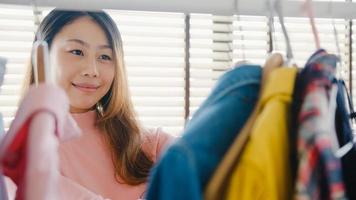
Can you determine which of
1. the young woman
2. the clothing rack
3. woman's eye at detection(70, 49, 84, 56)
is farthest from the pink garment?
the clothing rack

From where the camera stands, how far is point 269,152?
0.40m

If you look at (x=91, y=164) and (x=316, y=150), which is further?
(x=91, y=164)

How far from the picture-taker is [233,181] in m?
0.41

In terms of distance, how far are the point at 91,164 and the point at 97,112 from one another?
0.42ft

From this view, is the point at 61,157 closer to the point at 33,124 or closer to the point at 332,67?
the point at 33,124

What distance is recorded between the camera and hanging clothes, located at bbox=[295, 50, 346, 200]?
1.31ft

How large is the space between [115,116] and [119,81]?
0.10 meters

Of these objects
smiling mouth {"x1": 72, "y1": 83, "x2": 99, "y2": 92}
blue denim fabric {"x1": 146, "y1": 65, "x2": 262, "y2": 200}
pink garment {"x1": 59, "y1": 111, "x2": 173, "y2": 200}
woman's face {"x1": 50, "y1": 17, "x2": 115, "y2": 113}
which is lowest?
pink garment {"x1": 59, "y1": 111, "x2": 173, "y2": 200}

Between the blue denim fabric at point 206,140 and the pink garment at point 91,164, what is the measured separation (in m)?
0.61

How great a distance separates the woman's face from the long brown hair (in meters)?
0.02

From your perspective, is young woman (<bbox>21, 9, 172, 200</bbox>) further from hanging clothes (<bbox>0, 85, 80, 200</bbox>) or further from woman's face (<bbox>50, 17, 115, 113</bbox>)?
hanging clothes (<bbox>0, 85, 80, 200</bbox>)

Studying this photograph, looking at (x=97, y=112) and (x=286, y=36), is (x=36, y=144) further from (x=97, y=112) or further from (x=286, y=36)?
(x=97, y=112)

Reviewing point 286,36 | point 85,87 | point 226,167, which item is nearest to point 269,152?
point 226,167

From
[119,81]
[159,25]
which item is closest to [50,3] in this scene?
[119,81]
